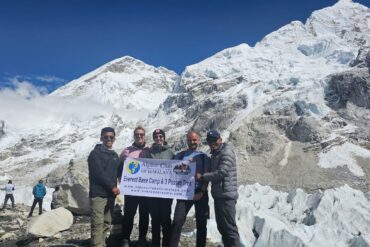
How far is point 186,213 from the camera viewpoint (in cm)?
857

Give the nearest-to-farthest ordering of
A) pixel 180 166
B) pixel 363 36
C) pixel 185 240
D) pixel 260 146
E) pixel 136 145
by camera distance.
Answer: pixel 180 166 → pixel 136 145 → pixel 185 240 → pixel 260 146 → pixel 363 36

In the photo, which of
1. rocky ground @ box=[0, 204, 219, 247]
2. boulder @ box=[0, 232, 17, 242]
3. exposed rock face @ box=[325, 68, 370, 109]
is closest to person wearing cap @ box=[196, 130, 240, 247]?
rocky ground @ box=[0, 204, 219, 247]

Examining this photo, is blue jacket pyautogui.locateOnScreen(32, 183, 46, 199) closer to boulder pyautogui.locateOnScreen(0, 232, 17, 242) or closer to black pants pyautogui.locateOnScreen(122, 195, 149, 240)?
boulder pyautogui.locateOnScreen(0, 232, 17, 242)

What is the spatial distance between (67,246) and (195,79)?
182m

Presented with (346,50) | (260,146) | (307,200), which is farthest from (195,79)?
(307,200)

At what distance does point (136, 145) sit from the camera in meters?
9.39

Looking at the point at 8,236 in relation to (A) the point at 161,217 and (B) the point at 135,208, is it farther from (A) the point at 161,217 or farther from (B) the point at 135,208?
(A) the point at 161,217

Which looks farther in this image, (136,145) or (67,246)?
(67,246)

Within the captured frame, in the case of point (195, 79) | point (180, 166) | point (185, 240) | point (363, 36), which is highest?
point (363, 36)

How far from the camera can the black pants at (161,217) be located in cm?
877

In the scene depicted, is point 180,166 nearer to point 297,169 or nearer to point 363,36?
point 297,169

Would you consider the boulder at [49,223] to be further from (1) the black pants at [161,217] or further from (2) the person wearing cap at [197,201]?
(2) the person wearing cap at [197,201]

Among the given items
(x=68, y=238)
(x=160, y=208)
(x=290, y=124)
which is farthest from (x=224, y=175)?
(x=290, y=124)

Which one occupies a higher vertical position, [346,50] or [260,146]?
[346,50]
